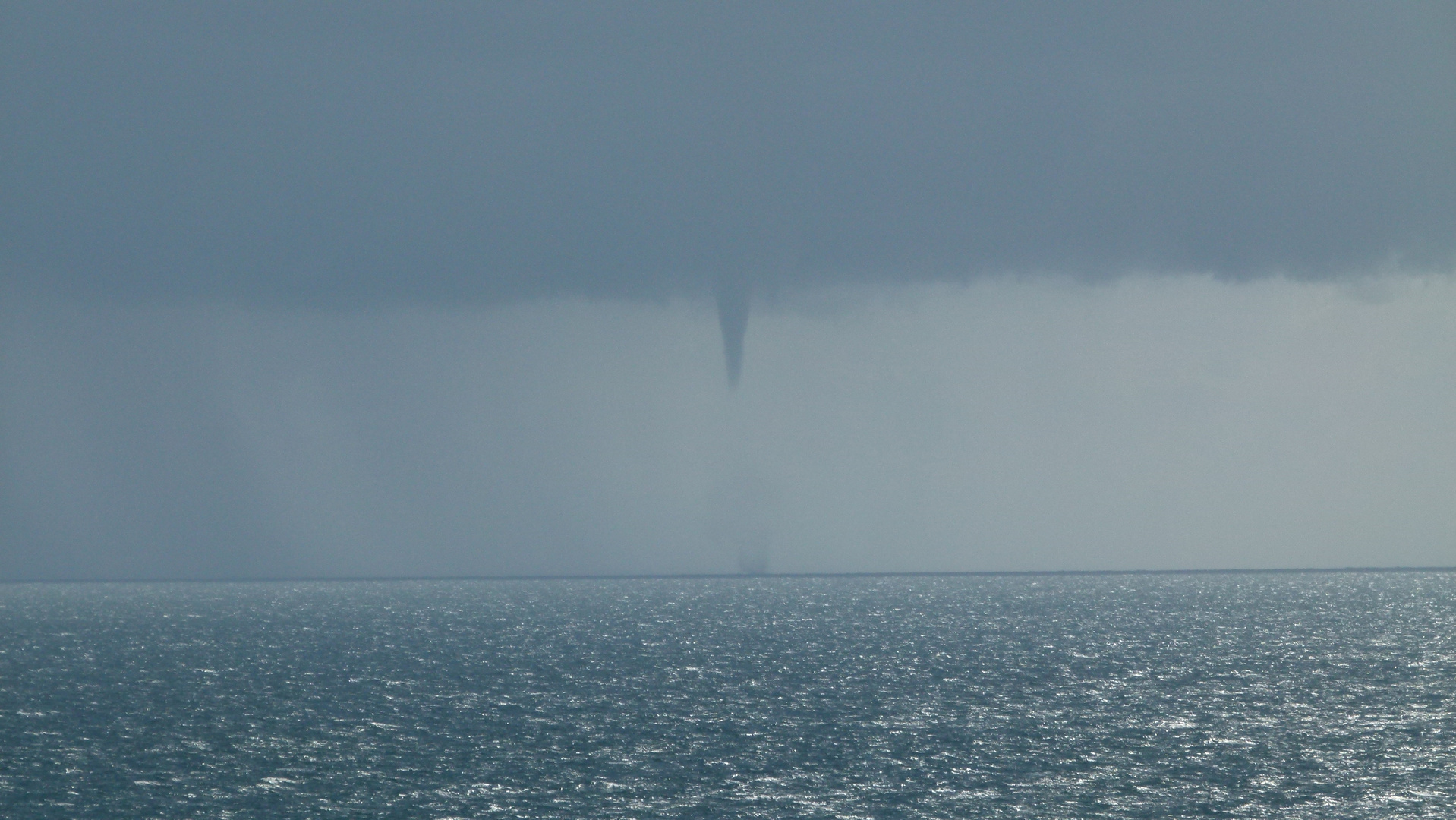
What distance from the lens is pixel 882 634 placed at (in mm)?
197625

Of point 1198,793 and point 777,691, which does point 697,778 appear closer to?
point 1198,793

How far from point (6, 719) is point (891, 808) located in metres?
62.0

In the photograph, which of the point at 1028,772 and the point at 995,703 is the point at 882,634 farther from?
the point at 1028,772

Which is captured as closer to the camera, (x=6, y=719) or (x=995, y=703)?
(x=6, y=719)

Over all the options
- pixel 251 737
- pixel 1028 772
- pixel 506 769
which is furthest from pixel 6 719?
pixel 1028 772

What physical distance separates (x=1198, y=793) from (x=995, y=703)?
37724mm

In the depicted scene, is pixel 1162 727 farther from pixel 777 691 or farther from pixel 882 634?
pixel 882 634

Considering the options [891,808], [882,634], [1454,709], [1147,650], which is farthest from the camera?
[882,634]

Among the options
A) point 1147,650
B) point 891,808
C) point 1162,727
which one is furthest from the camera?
point 1147,650

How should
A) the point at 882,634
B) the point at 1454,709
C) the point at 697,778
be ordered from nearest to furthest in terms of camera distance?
the point at 697,778
the point at 1454,709
the point at 882,634

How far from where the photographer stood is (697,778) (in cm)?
7362

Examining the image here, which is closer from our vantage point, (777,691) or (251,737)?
(251,737)

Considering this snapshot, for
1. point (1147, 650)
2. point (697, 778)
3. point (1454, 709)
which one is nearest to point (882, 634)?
point (1147, 650)

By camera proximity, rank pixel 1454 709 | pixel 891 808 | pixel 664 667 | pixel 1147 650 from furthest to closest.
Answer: pixel 1147 650 < pixel 664 667 < pixel 1454 709 < pixel 891 808
